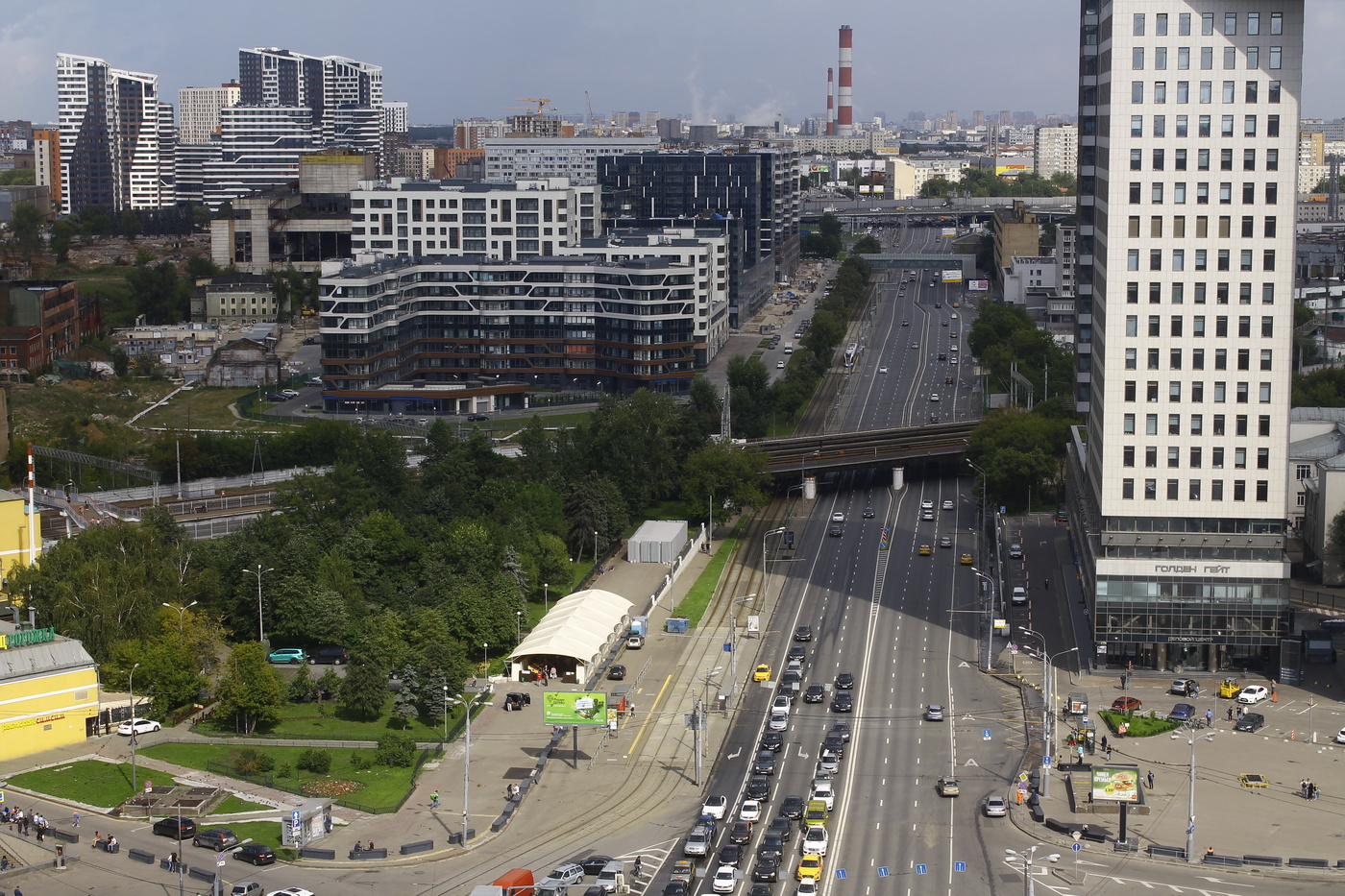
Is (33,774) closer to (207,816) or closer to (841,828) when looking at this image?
(207,816)

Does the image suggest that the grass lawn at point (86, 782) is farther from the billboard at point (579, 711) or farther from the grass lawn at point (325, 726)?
the billboard at point (579, 711)

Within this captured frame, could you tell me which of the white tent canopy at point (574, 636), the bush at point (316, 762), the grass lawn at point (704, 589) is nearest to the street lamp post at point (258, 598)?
the white tent canopy at point (574, 636)

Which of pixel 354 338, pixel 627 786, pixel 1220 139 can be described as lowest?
pixel 627 786

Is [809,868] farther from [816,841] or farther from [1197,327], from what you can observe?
[1197,327]

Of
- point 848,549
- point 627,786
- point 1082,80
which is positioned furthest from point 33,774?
point 1082,80

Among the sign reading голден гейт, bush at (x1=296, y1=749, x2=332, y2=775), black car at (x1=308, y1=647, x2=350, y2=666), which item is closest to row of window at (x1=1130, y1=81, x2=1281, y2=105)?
black car at (x1=308, y1=647, x2=350, y2=666)

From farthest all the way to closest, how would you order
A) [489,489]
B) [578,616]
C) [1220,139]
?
[489,489] < [578,616] < [1220,139]

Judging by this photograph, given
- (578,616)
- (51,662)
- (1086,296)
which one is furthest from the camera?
(1086,296)
